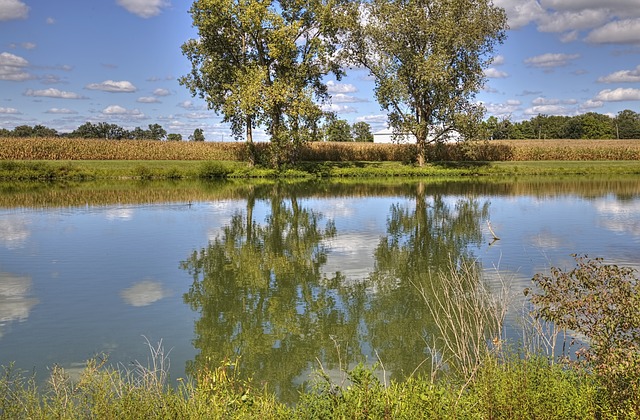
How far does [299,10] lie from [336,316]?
4730 centimetres

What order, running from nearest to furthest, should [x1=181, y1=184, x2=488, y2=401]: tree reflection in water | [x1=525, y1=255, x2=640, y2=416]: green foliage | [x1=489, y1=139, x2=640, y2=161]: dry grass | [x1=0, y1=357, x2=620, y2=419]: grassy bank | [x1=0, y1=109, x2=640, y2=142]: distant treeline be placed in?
[x1=0, y1=357, x2=620, y2=419]: grassy bank < [x1=525, y1=255, x2=640, y2=416]: green foliage < [x1=181, y1=184, x2=488, y2=401]: tree reflection in water < [x1=489, y1=139, x2=640, y2=161]: dry grass < [x1=0, y1=109, x2=640, y2=142]: distant treeline

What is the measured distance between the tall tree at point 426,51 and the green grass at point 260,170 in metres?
4.62

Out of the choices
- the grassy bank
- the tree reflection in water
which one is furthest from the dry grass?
the grassy bank

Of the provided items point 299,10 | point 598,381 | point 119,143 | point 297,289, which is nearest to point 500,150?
point 299,10

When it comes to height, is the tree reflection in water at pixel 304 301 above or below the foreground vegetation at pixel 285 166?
below

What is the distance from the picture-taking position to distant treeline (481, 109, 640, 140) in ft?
491

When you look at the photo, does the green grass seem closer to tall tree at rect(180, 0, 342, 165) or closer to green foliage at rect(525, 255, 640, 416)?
tall tree at rect(180, 0, 342, 165)

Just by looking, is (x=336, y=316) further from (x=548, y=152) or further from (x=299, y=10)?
(x=548, y=152)

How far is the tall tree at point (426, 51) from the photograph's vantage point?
55.5m

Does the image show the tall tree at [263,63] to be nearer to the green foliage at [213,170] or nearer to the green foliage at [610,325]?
the green foliage at [213,170]

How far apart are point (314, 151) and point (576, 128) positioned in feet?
341

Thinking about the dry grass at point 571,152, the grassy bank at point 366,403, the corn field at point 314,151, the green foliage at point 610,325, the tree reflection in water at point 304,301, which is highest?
the corn field at point 314,151

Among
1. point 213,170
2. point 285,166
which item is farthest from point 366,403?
point 213,170

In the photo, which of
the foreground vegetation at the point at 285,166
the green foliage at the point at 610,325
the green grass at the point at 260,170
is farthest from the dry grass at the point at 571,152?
the green foliage at the point at 610,325
